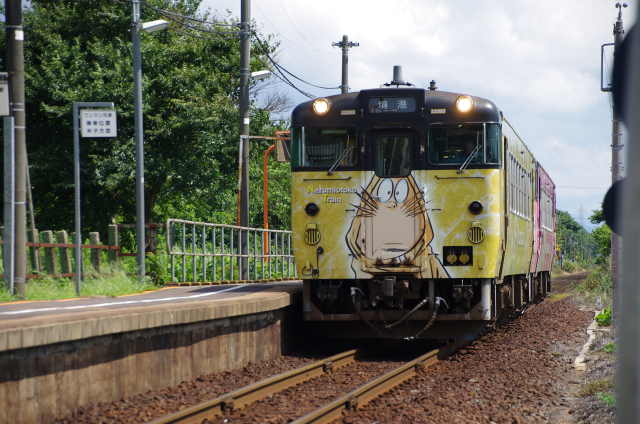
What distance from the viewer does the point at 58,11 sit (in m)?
29.3

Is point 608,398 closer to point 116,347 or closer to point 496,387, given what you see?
point 496,387

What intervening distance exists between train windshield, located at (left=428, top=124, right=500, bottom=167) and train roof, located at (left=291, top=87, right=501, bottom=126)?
0.11 metres

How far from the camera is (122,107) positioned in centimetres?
2722

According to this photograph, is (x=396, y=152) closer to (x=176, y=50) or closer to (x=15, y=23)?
(x=15, y=23)

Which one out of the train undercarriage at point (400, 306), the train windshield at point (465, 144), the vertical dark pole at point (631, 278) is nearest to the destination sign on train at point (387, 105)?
→ the train windshield at point (465, 144)

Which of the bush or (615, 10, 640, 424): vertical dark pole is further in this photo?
the bush

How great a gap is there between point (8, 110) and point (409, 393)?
7.56 m

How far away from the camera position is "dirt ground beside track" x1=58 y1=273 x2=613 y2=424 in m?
7.94

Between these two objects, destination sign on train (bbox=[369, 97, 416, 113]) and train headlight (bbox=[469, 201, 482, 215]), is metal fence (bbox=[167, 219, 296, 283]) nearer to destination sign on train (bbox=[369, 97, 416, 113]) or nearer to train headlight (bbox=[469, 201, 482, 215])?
destination sign on train (bbox=[369, 97, 416, 113])

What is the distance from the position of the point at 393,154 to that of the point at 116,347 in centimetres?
531

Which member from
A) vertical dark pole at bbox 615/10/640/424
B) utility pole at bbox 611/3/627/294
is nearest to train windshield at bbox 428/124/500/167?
utility pole at bbox 611/3/627/294

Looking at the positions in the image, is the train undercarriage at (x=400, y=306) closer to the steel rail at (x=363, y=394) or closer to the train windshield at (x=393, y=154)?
the steel rail at (x=363, y=394)

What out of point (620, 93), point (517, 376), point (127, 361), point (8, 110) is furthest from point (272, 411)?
point (8, 110)

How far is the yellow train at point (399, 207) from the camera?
40.4ft
